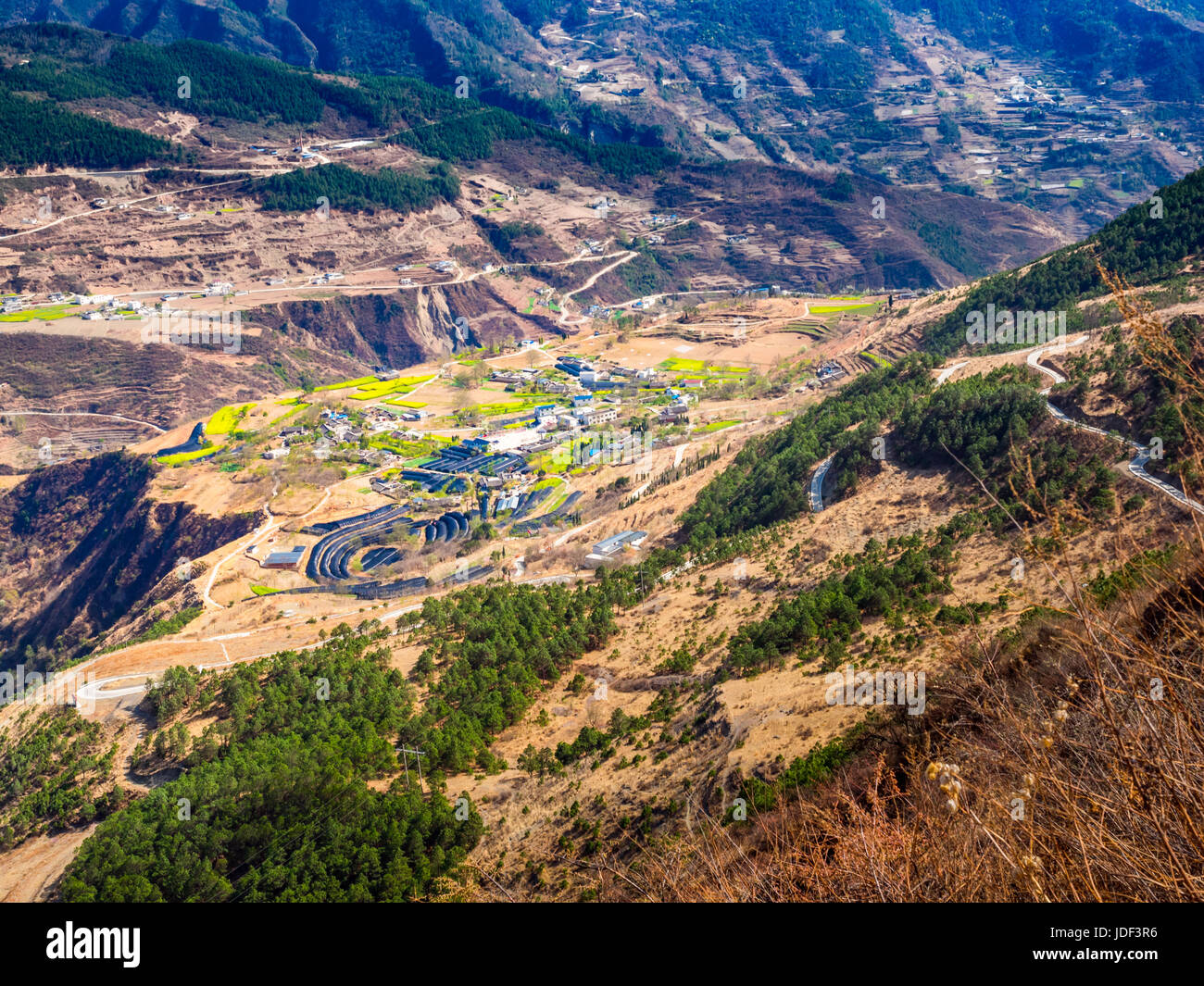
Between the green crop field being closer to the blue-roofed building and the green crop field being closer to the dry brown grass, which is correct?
the blue-roofed building

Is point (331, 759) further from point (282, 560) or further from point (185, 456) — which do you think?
point (185, 456)

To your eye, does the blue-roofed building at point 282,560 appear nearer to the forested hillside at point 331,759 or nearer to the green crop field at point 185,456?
the forested hillside at point 331,759

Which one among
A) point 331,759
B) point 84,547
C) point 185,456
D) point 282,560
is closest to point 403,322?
point 185,456

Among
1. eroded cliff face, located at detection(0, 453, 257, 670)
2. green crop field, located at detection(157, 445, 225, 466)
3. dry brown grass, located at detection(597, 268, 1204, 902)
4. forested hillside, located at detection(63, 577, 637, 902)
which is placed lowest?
eroded cliff face, located at detection(0, 453, 257, 670)

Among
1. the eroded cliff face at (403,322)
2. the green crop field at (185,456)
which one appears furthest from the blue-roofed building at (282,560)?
the eroded cliff face at (403,322)

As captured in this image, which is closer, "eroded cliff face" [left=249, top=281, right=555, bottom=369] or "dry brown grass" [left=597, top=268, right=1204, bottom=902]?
"dry brown grass" [left=597, top=268, right=1204, bottom=902]

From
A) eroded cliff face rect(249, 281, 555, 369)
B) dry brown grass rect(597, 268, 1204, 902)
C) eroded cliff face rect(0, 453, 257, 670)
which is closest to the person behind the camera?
dry brown grass rect(597, 268, 1204, 902)

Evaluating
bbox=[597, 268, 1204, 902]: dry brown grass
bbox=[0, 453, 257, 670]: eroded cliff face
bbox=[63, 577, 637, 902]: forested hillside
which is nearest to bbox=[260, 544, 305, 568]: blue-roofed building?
bbox=[0, 453, 257, 670]: eroded cliff face
